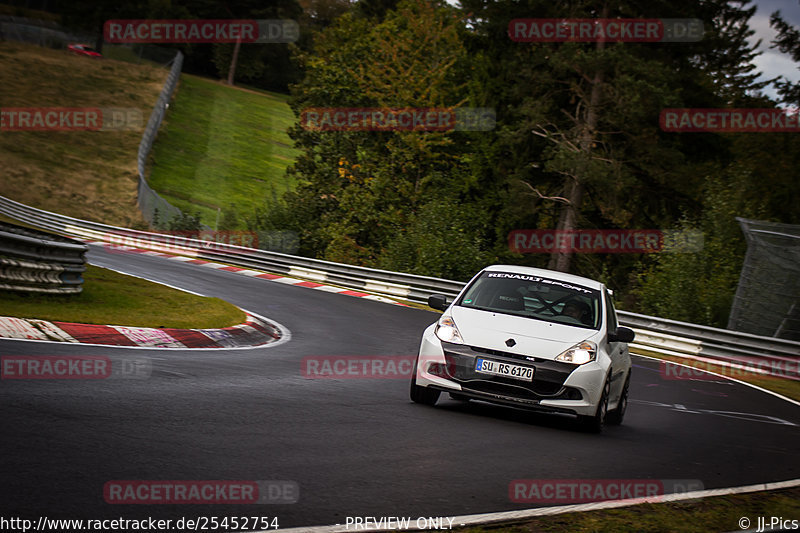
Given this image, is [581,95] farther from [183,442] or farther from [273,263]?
[183,442]

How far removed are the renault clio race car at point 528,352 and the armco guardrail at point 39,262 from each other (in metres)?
6.02

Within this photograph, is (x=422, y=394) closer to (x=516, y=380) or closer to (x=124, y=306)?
(x=516, y=380)

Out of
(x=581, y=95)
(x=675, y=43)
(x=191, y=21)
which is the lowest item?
(x=581, y=95)

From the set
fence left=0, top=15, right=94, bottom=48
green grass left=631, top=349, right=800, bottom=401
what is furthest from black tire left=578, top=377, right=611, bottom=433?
fence left=0, top=15, right=94, bottom=48

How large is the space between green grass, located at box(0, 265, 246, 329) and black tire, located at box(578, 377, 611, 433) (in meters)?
6.45

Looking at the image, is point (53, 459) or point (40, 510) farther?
point (53, 459)

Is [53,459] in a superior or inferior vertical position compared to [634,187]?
inferior

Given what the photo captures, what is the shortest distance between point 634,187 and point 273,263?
15185mm

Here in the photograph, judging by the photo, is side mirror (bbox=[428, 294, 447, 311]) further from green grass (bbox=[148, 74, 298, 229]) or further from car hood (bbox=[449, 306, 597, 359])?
green grass (bbox=[148, 74, 298, 229])

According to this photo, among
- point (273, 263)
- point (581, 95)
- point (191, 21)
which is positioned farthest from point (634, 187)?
point (191, 21)

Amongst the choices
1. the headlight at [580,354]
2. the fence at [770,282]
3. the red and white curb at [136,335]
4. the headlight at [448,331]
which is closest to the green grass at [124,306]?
the red and white curb at [136,335]

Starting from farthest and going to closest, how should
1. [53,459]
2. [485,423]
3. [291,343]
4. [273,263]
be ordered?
[273,263] → [291,343] → [485,423] → [53,459]

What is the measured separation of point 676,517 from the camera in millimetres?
5688

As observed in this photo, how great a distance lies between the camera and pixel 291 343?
13.8 metres
